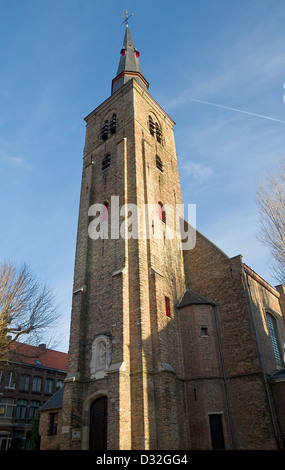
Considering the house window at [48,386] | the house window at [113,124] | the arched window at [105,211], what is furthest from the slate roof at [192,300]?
the house window at [48,386]

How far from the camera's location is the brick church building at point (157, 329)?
1252cm

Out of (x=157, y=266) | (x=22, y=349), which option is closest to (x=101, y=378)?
(x=157, y=266)

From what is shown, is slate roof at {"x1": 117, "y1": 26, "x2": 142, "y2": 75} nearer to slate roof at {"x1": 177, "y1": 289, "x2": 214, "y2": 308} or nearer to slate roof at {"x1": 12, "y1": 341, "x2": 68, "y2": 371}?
→ slate roof at {"x1": 177, "y1": 289, "x2": 214, "y2": 308}

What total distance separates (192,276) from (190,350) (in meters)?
4.23

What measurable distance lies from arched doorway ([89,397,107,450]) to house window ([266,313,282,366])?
29.4 ft

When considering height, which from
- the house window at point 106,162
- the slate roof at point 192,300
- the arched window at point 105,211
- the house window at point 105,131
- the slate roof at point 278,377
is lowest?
the slate roof at point 278,377

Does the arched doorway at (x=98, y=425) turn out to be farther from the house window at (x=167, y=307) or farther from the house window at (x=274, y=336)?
the house window at (x=274, y=336)

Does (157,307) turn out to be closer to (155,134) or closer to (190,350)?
(190,350)

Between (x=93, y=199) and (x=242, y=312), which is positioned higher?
(x=93, y=199)

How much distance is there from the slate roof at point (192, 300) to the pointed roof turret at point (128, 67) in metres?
16.2

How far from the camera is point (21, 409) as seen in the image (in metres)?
31.8

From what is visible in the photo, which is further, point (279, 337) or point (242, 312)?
point (279, 337)

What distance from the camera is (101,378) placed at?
1373 centimetres

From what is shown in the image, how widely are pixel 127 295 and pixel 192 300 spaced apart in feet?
11.7
